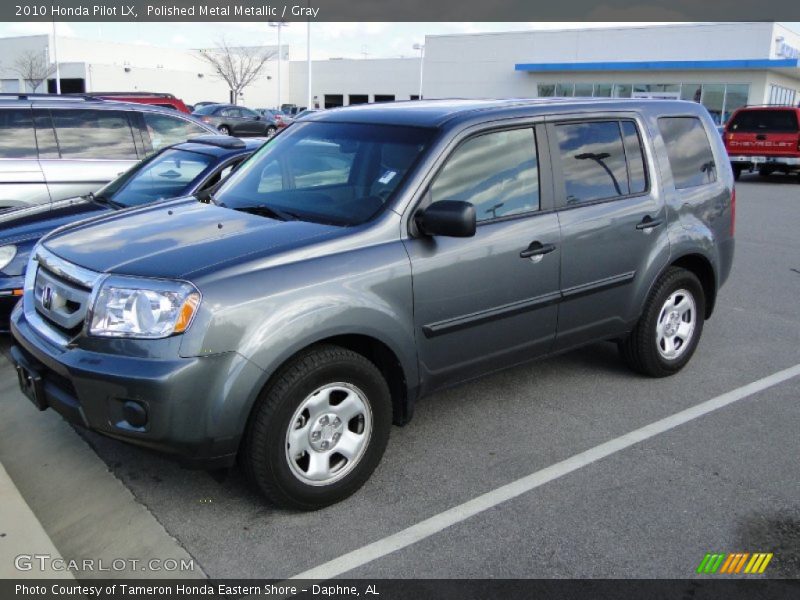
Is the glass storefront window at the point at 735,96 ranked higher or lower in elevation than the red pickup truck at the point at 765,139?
higher

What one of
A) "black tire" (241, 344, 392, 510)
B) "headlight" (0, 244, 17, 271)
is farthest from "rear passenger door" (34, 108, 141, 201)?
"black tire" (241, 344, 392, 510)

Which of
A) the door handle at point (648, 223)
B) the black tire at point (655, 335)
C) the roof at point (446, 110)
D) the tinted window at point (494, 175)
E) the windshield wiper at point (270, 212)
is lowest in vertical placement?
the black tire at point (655, 335)

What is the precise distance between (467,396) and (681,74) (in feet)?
127

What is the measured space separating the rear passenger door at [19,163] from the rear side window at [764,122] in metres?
17.7

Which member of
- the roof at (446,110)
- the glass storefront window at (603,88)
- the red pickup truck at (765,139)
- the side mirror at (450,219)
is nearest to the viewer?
the side mirror at (450,219)

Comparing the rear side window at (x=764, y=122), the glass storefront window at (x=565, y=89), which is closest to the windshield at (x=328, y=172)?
the rear side window at (x=764, y=122)

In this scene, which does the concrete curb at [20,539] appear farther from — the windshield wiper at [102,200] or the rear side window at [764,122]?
the rear side window at [764,122]

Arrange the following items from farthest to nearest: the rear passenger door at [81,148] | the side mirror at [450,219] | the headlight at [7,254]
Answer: the rear passenger door at [81,148]
the headlight at [7,254]
the side mirror at [450,219]

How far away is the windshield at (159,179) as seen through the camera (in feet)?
20.9

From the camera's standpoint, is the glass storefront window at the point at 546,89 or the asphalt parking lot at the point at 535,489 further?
the glass storefront window at the point at 546,89

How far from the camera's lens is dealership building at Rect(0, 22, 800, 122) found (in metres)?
37.6

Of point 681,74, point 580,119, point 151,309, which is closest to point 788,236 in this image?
point 580,119

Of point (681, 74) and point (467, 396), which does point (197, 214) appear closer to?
point (467, 396)

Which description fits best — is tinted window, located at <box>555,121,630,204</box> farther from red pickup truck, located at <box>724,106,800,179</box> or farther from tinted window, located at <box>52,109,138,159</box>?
red pickup truck, located at <box>724,106,800,179</box>
